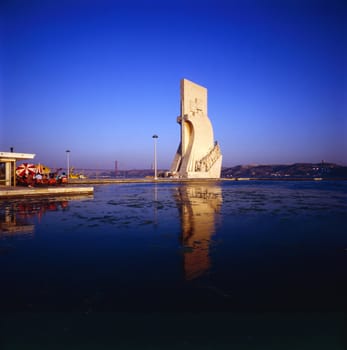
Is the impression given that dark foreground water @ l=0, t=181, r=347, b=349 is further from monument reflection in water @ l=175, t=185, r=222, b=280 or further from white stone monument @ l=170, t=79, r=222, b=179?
white stone monument @ l=170, t=79, r=222, b=179

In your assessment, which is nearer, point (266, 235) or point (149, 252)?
point (149, 252)

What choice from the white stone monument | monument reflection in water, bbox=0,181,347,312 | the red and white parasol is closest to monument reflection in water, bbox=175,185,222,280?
monument reflection in water, bbox=0,181,347,312

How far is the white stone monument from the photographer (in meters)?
47.2

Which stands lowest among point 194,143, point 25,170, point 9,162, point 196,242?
point 196,242

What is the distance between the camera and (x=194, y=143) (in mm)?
47250

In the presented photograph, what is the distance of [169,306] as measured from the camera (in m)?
2.24

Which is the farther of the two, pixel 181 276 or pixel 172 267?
pixel 172 267

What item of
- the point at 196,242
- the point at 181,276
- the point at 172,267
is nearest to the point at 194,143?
the point at 196,242

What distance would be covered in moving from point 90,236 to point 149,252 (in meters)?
1.57

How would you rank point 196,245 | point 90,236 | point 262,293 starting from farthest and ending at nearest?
point 90,236
point 196,245
point 262,293

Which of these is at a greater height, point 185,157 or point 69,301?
point 185,157

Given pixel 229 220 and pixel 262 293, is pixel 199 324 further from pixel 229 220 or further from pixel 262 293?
pixel 229 220

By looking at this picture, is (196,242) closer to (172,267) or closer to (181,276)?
(172,267)

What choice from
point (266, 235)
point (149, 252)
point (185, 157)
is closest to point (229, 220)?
point (266, 235)
